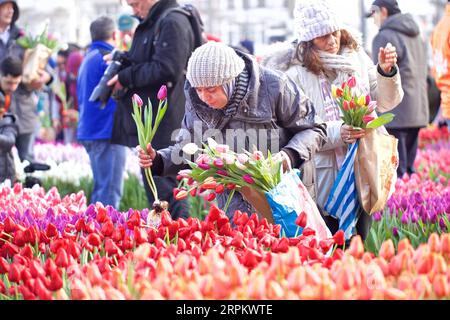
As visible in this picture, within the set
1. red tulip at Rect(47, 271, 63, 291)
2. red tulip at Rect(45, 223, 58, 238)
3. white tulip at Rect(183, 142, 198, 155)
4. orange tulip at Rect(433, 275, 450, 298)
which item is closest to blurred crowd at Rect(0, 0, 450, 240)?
white tulip at Rect(183, 142, 198, 155)

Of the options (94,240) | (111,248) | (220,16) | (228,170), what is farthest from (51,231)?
(220,16)

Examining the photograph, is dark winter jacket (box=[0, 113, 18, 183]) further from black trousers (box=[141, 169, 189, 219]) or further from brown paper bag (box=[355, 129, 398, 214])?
brown paper bag (box=[355, 129, 398, 214])

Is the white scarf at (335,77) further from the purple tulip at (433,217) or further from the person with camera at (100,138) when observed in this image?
the person with camera at (100,138)

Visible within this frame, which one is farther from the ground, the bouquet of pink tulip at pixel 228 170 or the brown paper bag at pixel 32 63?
the brown paper bag at pixel 32 63

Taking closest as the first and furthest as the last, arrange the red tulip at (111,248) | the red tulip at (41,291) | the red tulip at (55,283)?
the red tulip at (41,291)
the red tulip at (55,283)
the red tulip at (111,248)

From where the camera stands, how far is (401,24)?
9.28 m

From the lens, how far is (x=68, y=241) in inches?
161

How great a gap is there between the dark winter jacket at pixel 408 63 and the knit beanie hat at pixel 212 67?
15.3 ft

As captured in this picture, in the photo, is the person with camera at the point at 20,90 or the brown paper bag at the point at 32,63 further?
the brown paper bag at the point at 32,63

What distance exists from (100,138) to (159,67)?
136cm

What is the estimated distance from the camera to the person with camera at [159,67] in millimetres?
6887

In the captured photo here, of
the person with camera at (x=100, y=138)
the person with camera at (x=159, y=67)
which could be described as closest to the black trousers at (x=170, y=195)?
the person with camera at (x=159, y=67)

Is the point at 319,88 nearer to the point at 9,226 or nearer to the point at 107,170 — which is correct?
the point at 9,226
